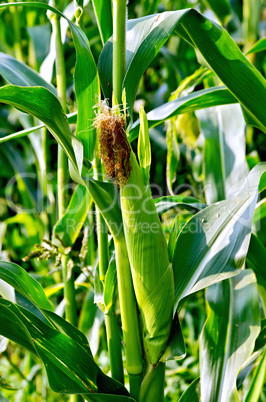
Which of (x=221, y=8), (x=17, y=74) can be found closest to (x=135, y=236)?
(x=17, y=74)

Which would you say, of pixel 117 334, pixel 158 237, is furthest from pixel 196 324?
pixel 158 237

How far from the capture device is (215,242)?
542 millimetres

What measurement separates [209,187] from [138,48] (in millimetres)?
357

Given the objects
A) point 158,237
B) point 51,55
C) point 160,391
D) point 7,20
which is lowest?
point 160,391

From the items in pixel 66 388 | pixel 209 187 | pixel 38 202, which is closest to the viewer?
pixel 66 388

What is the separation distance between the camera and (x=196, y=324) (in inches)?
48.4

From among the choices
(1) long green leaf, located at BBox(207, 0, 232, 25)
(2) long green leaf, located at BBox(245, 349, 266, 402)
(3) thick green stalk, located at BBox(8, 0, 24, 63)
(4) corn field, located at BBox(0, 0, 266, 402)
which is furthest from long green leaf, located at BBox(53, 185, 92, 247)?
(3) thick green stalk, located at BBox(8, 0, 24, 63)

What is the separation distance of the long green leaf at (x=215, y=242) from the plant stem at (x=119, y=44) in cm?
20

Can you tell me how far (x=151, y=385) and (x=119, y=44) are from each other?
1.44 feet

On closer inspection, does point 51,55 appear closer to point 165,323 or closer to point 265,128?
point 265,128

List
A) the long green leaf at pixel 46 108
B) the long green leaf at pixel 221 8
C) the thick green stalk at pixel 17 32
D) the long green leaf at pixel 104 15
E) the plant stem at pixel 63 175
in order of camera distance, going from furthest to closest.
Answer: the thick green stalk at pixel 17 32 < the long green leaf at pixel 221 8 < the plant stem at pixel 63 175 < the long green leaf at pixel 104 15 < the long green leaf at pixel 46 108

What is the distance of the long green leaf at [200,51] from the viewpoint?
0.51 meters

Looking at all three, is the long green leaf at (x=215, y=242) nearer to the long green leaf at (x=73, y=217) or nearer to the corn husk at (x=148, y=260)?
the corn husk at (x=148, y=260)

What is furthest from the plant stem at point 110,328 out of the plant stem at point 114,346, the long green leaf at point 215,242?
the long green leaf at point 215,242
